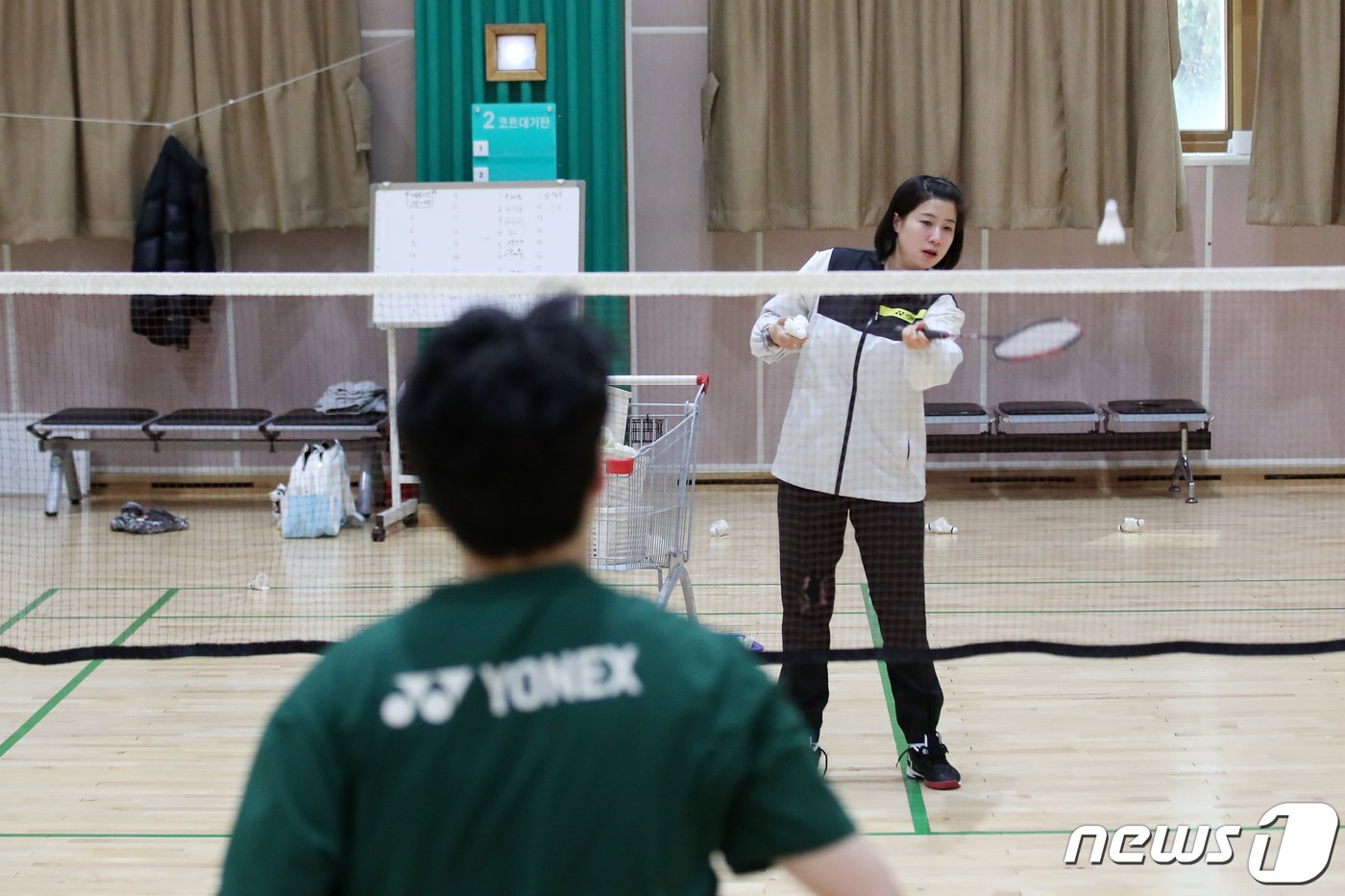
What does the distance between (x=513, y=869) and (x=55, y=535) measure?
7.02 metres

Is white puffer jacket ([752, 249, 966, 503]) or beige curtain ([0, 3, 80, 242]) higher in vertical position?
beige curtain ([0, 3, 80, 242])

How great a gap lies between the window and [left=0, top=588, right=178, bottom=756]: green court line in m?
6.50

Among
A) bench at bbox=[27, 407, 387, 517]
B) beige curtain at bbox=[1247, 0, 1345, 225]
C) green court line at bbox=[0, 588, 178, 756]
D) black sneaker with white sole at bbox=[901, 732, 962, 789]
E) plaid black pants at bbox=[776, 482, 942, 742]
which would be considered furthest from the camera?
beige curtain at bbox=[1247, 0, 1345, 225]

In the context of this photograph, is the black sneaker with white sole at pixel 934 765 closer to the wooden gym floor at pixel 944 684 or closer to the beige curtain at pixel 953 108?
the wooden gym floor at pixel 944 684

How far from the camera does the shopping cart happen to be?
4.41m

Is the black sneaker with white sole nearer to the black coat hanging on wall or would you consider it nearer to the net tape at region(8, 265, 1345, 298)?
the net tape at region(8, 265, 1345, 298)

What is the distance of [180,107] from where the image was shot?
26.9 ft

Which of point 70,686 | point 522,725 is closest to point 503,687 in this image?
point 522,725

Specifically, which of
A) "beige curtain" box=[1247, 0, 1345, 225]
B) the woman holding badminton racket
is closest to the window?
A: "beige curtain" box=[1247, 0, 1345, 225]

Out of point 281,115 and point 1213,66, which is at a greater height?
point 1213,66

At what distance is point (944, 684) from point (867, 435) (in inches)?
61.2

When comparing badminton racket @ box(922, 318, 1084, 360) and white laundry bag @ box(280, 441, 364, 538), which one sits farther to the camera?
white laundry bag @ box(280, 441, 364, 538)

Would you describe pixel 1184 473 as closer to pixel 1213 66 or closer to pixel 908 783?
pixel 1213 66

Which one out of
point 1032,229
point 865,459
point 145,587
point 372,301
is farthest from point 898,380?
point 1032,229
